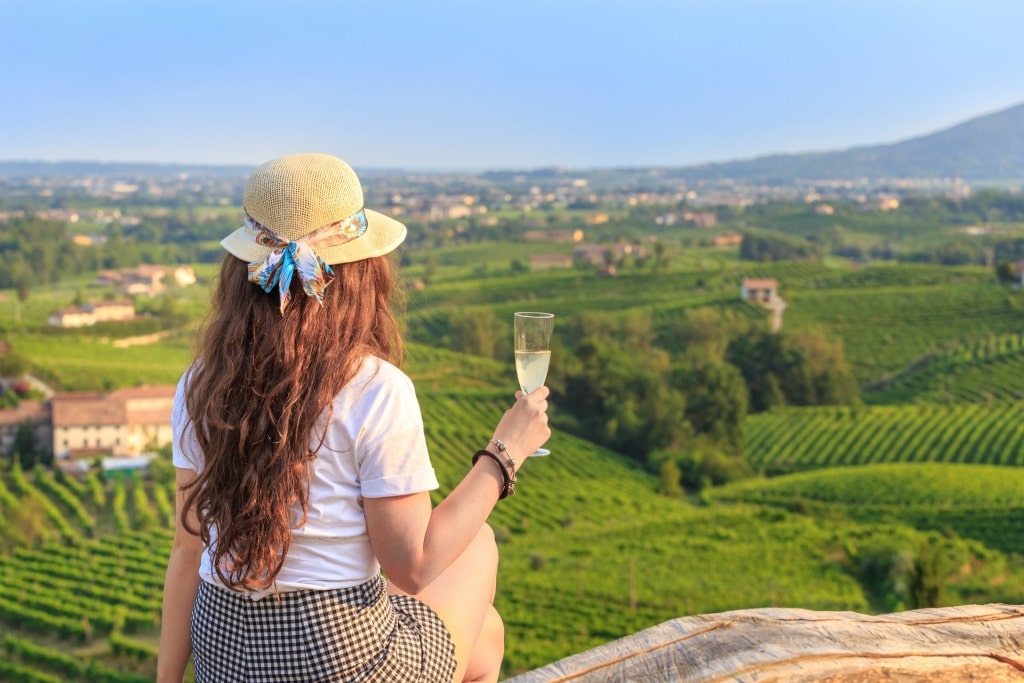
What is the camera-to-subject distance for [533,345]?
1892mm

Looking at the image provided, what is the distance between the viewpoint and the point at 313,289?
4.96 ft

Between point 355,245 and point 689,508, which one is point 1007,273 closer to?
point 689,508

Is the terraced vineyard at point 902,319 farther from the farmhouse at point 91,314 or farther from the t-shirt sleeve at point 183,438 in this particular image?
the t-shirt sleeve at point 183,438

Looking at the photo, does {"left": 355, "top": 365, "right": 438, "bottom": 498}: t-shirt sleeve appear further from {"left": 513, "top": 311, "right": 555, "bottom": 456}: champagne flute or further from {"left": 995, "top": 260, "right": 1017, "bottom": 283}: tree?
{"left": 995, "top": 260, "right": 1017, "bottom": 283}: tree

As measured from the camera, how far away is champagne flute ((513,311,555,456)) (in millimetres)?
1885

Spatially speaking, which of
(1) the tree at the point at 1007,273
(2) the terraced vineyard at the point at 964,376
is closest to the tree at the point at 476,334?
(2) the terraced vineyard at the point at 964,376

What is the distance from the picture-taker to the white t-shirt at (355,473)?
1.50m

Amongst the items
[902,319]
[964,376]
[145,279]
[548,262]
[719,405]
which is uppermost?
[548,262]

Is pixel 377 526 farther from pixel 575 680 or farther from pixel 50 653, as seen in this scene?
pixel 50 653

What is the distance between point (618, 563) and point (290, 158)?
67.7 feet

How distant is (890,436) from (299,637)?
1266 inches

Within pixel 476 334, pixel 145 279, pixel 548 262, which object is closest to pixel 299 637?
pixel 476 334

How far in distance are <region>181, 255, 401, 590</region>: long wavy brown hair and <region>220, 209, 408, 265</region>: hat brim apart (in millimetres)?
28

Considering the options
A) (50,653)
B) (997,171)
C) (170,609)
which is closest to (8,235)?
(50,653)
